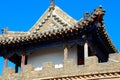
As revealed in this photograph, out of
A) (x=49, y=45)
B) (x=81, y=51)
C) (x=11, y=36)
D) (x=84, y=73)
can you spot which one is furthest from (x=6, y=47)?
(x=84, y=73)

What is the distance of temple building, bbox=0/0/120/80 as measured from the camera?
1769cm

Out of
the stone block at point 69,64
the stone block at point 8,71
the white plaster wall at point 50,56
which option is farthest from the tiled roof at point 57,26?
the stone block at point 69,64

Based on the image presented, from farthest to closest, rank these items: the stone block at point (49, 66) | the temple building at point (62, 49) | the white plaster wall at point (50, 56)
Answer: the white plaster wall at point (50, 56), the stone block at point (49, 66), the temple building at point (62, 49)

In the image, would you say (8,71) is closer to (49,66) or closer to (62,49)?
(49,66)

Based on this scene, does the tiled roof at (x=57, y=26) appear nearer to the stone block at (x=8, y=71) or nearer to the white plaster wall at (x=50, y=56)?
the white plaster wall at (x=50, y=56)

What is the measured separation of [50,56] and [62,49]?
3.01 feet

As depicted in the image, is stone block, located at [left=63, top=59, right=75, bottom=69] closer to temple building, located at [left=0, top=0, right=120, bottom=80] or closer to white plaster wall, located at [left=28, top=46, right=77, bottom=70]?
temple building, located at [left=0, top=0, right=120, bottom=80]

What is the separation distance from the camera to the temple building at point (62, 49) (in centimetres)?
1769

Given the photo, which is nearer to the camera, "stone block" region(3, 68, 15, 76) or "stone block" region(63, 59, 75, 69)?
"stone block" region(63, 59, 75, 69)

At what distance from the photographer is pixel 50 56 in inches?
834

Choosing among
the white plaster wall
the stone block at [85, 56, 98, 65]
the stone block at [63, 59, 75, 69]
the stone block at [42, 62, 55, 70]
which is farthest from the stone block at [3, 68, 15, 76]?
the stone block at [85, 56, 98, 65]

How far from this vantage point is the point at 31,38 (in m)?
20.2

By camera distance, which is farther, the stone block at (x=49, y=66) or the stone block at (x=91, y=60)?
the stone block at (x=49, y=66)

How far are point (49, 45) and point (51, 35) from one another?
98 centimetres
